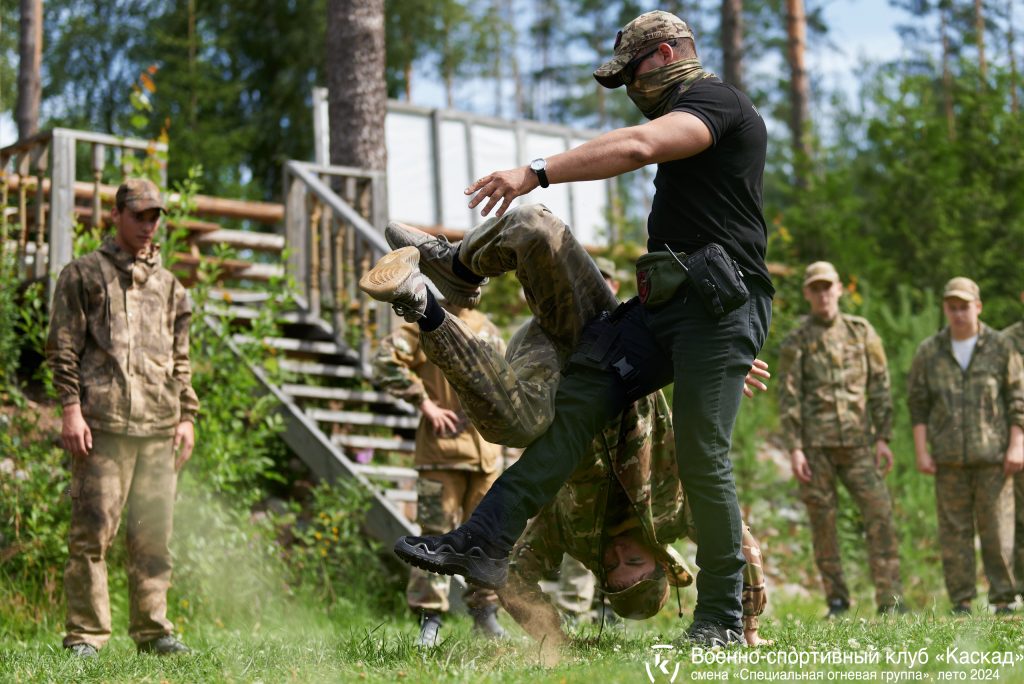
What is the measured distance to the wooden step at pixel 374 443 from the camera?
31.4ft

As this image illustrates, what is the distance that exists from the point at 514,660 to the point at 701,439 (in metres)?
1.06

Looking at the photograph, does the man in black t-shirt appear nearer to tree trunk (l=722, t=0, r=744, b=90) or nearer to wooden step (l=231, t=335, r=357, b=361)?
wooden step (l=231, t=335, r=357, b=361)

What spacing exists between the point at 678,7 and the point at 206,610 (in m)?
28.6

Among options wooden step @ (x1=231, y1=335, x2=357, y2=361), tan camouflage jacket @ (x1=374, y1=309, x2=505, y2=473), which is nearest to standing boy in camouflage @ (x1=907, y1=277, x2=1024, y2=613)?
tan camouflage jacket @ (x1=374, y1=309, x2=505, y2=473)

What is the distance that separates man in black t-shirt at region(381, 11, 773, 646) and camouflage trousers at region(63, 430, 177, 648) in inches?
95.5

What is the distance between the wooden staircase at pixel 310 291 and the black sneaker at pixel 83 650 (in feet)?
9.52

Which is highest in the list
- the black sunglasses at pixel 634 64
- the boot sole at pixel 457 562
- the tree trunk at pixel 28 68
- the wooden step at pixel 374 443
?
the tree trunk at pixel 28 68

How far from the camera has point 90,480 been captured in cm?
619

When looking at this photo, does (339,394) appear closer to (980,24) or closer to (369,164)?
(369,164)

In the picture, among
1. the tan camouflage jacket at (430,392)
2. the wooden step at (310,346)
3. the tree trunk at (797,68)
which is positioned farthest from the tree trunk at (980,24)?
the tan camouflage jacket at (430,392)

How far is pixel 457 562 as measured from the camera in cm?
436

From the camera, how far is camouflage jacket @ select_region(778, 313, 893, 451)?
9.02 m

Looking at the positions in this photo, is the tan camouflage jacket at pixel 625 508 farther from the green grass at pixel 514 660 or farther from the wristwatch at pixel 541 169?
the wristwatch at pixel 541 169

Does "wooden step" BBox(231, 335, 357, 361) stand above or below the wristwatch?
below
